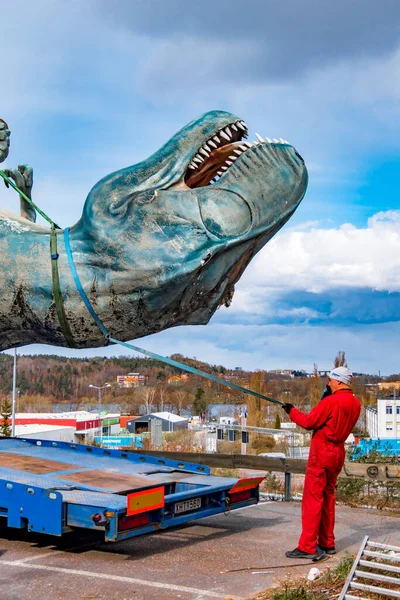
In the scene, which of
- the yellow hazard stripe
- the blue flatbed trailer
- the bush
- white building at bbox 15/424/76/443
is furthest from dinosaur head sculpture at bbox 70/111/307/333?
the bush

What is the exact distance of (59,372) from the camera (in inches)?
4980

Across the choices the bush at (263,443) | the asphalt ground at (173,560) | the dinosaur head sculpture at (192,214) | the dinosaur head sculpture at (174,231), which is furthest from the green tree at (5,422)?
the bush at (263,443)

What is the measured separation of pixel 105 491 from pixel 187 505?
33.5 inches

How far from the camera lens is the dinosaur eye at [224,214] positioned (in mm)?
3514

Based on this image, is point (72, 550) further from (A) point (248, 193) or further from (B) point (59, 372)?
(B) point (59, 372)

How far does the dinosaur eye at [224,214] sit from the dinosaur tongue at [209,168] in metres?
0.22

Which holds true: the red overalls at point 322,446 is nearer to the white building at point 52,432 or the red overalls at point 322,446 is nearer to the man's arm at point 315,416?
the man's arm at point 315,416

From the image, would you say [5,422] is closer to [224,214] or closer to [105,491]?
[105,491]

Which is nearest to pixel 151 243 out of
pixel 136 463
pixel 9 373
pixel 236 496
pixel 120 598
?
pixel 120 598

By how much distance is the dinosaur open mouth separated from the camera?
3695 mm

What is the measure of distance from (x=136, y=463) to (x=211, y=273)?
5.73m

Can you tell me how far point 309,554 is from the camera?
6359 mm

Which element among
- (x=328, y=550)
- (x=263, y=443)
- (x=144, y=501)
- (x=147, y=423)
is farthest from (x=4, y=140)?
(x=147, y=423)

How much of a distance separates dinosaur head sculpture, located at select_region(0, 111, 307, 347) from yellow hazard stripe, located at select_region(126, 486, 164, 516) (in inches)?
121
